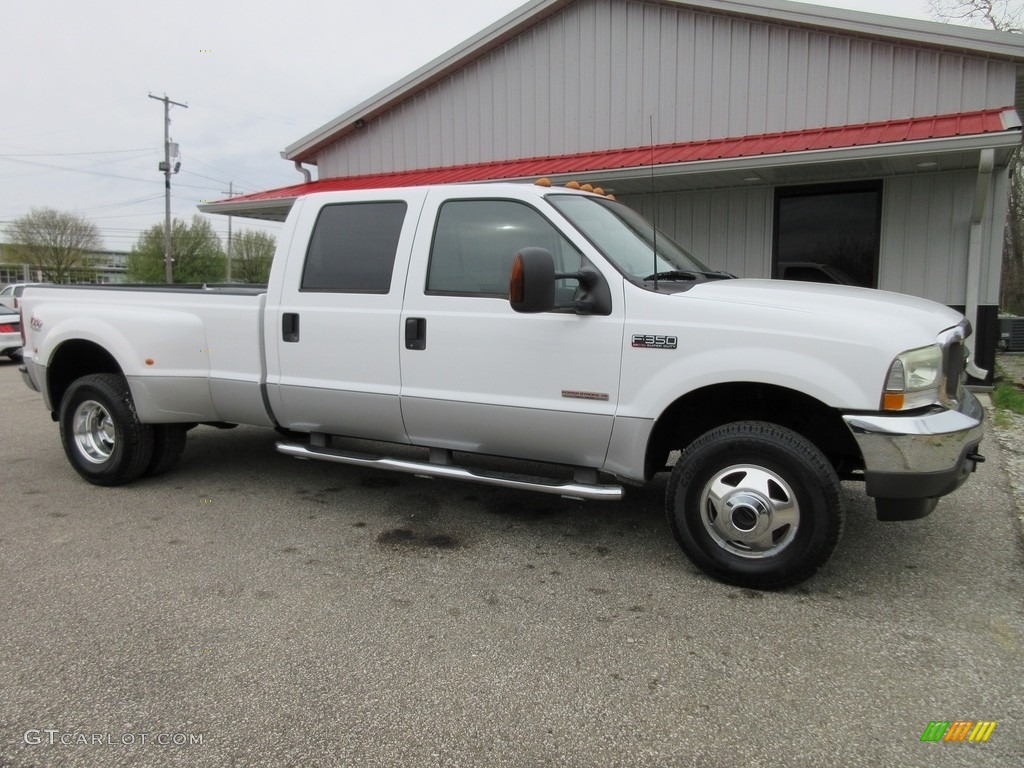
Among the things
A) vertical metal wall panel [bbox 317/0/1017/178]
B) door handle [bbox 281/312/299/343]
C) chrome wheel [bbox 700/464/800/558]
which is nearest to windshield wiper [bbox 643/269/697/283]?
chrome wheel [bbox 700/464/800/558]

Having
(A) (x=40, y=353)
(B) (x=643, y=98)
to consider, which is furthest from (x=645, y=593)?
(B) (x=643, y=98)

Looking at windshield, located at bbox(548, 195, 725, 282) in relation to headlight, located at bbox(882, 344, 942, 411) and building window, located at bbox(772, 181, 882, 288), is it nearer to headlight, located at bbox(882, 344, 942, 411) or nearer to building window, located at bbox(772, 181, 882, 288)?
headlight, located at bbox(882, 344, 942, 411)

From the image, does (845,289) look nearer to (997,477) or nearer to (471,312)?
(471,312)

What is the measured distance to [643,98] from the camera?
36.8 feet

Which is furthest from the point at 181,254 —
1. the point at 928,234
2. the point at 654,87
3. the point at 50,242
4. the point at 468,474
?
the point at 468,474

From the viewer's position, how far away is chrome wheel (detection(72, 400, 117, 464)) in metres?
5.38

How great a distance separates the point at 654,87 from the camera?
11.1m

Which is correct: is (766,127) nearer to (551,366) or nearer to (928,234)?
(928,234)

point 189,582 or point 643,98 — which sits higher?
point 643,98

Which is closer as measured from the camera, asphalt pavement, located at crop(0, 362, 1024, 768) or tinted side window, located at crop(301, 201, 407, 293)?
asphalt pavement, located at crop(0, 362, 1024, 768)

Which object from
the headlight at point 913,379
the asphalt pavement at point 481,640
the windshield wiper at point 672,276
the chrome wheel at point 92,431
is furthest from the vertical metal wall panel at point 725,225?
the chrome wheel at point 92,431

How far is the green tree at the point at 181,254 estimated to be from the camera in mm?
57406

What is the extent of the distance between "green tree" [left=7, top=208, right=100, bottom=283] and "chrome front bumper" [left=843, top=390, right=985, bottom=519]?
6614cm

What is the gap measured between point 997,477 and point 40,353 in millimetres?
7139
